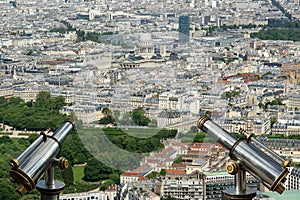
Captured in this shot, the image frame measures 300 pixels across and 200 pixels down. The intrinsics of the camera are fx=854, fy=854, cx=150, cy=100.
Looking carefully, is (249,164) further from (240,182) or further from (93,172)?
(93,172)

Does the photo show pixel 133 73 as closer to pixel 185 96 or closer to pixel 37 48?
pixel 185 96

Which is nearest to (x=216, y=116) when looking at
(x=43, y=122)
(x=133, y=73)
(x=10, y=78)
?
(x=133, y=73)

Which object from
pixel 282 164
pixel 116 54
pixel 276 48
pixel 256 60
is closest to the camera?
pixel 282 164

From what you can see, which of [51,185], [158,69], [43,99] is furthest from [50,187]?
[43,99]

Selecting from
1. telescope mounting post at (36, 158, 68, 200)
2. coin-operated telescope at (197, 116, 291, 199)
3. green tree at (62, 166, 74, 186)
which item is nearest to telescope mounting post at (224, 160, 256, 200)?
coin-operated telescope at (197, 116, 291, 199)

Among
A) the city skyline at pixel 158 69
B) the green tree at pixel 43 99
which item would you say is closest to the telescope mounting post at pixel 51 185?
the city skyline at pixel 158 69

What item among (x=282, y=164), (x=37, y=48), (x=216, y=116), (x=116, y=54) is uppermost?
(x=282, y=164)

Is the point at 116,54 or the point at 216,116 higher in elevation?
the point at 116,54

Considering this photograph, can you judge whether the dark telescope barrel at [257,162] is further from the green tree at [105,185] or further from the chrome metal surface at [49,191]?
the green tree at [105,185]
